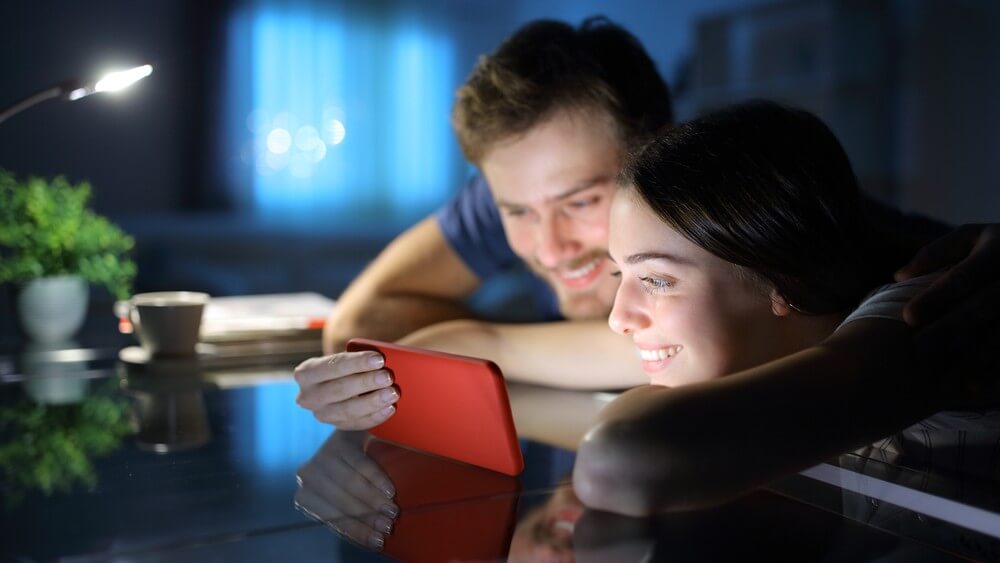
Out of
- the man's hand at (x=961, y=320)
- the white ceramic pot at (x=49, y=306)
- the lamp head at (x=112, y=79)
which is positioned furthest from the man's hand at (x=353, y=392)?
the white ceramic pot at (x=49, y=306)

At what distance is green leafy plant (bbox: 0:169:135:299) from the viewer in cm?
160

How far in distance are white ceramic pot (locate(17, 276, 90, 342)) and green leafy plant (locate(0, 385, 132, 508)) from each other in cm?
49

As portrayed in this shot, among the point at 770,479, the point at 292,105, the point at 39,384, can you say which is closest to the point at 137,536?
the point at 770,479

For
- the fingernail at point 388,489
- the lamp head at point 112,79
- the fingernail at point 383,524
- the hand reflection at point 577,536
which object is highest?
the lamp head at point 112,79

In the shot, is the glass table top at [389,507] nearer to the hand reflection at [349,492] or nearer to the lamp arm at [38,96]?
the hand reflection at [349,492]

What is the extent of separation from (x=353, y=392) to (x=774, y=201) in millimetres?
421

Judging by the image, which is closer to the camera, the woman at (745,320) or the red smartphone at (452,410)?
the woman at (745,320)

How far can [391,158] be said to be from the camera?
540 centimetres

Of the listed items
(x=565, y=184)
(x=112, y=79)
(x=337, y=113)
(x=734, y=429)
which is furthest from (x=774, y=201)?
(x=337, y=113)

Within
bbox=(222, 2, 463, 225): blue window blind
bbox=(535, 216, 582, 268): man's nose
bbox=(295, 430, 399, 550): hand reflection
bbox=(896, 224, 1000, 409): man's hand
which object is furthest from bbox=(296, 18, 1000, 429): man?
bbox=(222, 2, 463, 225): blue window blind

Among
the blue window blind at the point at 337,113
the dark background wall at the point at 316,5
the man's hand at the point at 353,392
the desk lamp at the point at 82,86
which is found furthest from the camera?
the blue window blind at the point at 337,113

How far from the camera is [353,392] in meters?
0.90

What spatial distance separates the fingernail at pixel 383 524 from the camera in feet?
2.04

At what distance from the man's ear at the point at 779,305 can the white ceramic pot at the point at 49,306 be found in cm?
125
